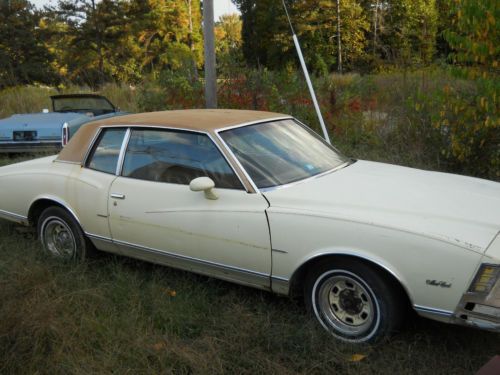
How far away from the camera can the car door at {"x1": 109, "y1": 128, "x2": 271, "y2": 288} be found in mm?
3363

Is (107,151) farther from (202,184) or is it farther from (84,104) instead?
(84,104)

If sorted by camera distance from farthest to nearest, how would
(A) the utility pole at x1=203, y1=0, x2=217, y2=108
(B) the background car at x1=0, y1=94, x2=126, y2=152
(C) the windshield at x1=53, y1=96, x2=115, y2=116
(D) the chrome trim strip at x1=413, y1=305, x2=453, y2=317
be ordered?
(C) the windshield at x1=53, y1=96, x2=115, y2=116 → (B) the background car at x1=0, y1=94, x2=126, y2=152 → (A) the utility pole at x1=203, y1=0, x2=217, y2=108 → (D) the chrome trim strip at x1=413, y1=305, x2=453, y2=317

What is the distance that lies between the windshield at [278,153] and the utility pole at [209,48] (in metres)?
3.50

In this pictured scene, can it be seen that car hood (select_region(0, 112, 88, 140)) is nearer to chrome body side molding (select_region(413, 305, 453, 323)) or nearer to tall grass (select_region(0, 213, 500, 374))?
tall grass (select_region(0, 213, 500, 374))

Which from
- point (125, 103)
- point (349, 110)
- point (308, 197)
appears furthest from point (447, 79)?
point (125, 103)

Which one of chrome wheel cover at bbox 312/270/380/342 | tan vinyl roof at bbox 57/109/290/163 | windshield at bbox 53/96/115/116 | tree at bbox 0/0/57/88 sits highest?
tree at bbox 0/0/57/88

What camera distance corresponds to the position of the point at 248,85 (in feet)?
30.7

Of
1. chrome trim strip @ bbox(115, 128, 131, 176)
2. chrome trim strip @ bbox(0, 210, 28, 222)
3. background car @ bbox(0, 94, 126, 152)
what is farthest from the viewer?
background car @ bbox(0, 94, 126, 152)

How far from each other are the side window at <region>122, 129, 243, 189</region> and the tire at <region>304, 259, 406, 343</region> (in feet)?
2.89

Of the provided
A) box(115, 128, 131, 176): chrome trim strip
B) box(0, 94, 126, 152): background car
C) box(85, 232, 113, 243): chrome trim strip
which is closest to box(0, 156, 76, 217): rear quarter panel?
box(85, 232, 113, 243): chrome trim strip

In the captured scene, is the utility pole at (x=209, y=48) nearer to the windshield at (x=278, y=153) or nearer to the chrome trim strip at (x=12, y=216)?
the windshield at (x=278, y=153)

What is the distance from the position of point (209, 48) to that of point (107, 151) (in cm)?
360

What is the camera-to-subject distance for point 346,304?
3127 millimetres

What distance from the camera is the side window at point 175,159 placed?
3.62m
